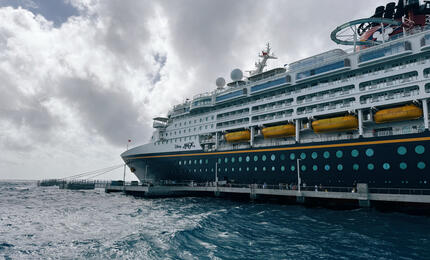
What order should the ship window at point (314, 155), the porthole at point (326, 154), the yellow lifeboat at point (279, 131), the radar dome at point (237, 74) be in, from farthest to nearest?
the radar dome at point (237, 74) < the yellow lifeboat at point (279, 131) < the ship window at point (314, 155) < the porthole at point (326, 154)

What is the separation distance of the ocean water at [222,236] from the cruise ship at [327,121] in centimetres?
547

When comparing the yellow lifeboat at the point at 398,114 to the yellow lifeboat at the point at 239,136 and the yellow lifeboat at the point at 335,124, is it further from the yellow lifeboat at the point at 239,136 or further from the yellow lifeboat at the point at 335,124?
the yellow lifeboat at the point at 239,136

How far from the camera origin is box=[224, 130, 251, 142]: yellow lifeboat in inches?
1425

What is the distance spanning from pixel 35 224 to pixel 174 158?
78.4ft

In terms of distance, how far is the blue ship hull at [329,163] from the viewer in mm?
22453

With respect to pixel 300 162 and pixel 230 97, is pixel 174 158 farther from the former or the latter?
pixel 300 162

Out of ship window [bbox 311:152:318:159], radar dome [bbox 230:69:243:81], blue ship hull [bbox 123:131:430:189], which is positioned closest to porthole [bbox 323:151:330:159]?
blue ship hull [bbox 123:131:430:189]

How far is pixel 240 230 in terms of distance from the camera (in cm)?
1783

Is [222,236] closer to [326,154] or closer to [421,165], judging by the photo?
[326,154]

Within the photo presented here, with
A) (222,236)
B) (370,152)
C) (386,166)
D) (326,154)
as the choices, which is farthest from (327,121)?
(222,236)

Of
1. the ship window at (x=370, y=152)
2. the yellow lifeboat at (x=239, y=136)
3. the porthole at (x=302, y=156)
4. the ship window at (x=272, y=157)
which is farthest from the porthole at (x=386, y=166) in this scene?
the yellow lifeboat at (x=239, y=136)

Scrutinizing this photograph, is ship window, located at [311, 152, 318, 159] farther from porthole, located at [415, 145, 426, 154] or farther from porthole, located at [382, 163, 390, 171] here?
porthole, located at [415, 145, 426, 154]

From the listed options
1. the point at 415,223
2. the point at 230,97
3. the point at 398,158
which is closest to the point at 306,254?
the point at 415,223

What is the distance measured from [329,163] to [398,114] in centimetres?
774
